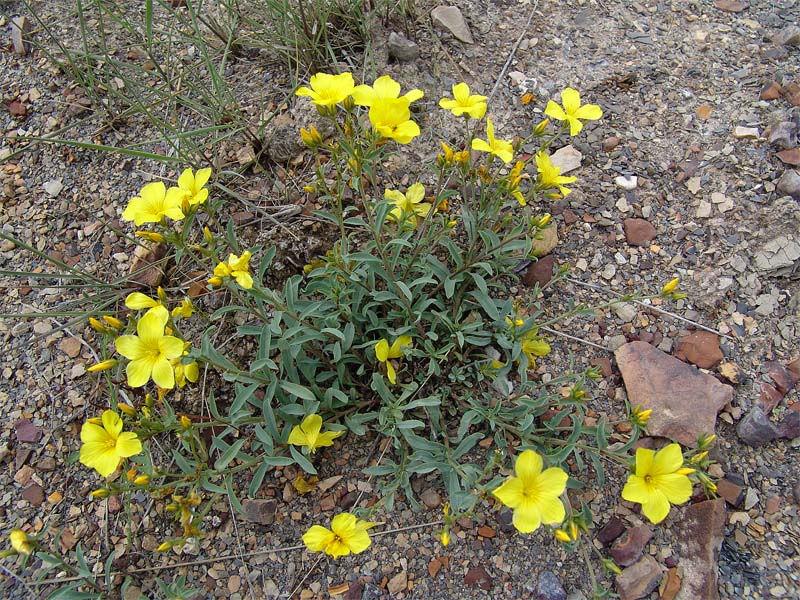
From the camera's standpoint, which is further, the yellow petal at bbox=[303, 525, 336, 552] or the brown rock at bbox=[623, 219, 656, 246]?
the brown rock at bbox=[623, 219, 656, 246]

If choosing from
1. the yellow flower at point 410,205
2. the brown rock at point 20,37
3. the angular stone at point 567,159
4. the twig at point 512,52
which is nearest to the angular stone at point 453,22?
the twig at point 512,52

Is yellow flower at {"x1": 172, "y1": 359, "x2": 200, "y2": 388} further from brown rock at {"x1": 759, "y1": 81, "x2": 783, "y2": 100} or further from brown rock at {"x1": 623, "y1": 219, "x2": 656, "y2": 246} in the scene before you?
brown rock at {"x1": 759, "y1": 81, "x2": 783, "y2": 100}

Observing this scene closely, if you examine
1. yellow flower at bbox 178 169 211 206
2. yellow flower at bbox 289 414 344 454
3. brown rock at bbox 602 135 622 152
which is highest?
yellow flower at bbox 178 169 211 206

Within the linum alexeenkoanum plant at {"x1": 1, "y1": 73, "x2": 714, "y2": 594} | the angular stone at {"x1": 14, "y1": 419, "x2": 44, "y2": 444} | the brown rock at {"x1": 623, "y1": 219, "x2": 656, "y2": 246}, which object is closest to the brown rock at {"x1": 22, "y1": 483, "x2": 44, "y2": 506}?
the angular stone at {"x1": 14, "y1": 419, "x2": 44, "y2": 444}

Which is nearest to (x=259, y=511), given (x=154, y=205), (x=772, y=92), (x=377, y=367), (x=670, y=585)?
(x=377, y=367)

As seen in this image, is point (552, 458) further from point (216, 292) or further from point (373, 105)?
point (216, 292)

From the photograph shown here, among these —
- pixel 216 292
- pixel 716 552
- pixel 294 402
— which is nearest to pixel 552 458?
pixel 716 552

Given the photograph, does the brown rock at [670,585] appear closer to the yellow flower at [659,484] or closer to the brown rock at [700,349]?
the yellow flower at [659,484]
